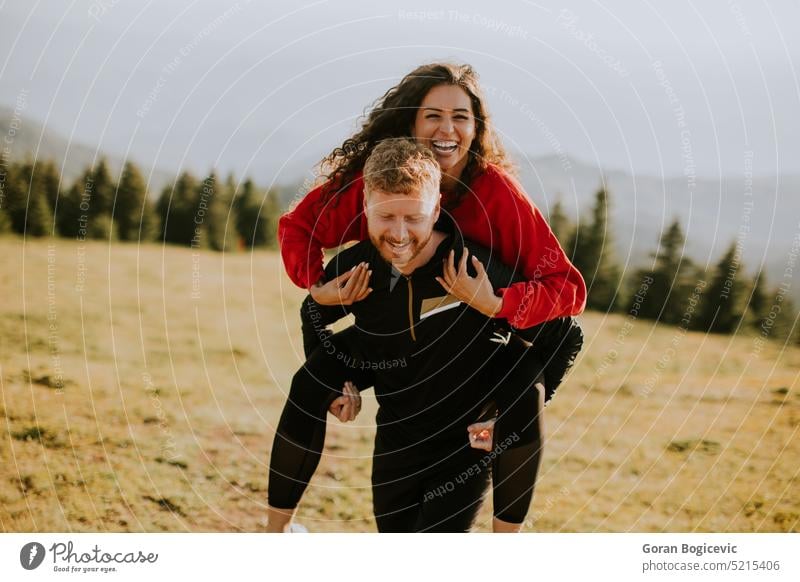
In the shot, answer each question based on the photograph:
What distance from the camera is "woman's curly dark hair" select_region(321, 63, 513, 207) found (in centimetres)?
294

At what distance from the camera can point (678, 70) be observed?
169 inches

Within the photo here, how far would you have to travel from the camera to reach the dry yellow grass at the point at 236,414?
4133 mm

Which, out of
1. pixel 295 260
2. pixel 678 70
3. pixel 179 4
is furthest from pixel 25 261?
pixel 678 70

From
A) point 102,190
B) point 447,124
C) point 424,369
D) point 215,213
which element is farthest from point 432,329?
point 102,190

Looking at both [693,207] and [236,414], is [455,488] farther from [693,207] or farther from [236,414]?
[693,207]

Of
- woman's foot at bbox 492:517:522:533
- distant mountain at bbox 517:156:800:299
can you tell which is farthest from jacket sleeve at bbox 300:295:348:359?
distant mountain at bbox 517:156:800:299

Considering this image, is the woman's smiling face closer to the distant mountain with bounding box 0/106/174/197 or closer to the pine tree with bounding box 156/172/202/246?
the distant mountain with bounding box 0/106/174/197

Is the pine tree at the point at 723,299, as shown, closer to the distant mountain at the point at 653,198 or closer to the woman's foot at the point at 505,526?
the distant mountain at the point at 653,198

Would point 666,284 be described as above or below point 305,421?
above

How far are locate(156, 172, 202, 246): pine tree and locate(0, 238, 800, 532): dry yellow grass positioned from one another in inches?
22.3

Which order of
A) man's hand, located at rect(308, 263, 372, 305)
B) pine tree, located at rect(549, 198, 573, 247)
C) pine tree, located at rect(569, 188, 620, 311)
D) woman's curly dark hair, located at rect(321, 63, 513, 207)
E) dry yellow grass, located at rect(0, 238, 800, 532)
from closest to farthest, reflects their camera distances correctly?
man's hand, located at rect(308, 263, 372, 305), woman's curly dark hair, located at rect(321, 63, 513, 207), dry yellow grass, located at rect(0, 238, 800, 532), pine tree, located at rect(569, 188, 620, 311), pine tree, located at rect(549, 198, 573, 247)

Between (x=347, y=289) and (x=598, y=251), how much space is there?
492 cm

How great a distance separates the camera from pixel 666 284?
7273 millimetres
